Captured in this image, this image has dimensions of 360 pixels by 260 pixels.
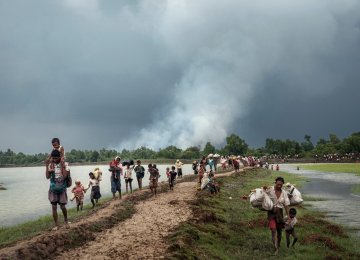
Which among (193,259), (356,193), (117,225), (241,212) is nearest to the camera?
(193,259)

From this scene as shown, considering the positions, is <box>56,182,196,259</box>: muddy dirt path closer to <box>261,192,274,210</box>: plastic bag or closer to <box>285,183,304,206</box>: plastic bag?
<box>261,192,274,210</box>: plastic bag

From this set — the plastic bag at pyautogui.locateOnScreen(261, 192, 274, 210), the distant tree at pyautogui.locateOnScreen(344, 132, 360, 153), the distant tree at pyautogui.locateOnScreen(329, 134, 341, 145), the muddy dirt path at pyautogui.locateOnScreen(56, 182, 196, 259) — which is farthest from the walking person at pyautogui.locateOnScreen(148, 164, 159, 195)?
the distant tree at pyautogui.locateOnScreen(329, 134, 341, 145)

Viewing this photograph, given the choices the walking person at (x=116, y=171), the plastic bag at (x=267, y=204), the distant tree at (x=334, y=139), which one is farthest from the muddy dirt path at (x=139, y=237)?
the distant tree at (x=334, y=139)

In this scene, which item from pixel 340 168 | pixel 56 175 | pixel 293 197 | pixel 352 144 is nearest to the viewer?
pixel 293 197

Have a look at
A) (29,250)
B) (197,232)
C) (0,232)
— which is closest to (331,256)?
(197,232)

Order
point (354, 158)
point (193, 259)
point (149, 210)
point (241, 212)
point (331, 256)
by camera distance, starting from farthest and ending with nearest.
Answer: point (354, 158), point (241, 212), point (149, 210), point (331, 256), point (193, 259)

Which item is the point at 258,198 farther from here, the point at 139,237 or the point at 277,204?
the point at 139,237

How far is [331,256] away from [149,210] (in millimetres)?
10342

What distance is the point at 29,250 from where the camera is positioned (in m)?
12.7

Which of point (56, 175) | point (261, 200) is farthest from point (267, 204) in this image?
point (56, 175)

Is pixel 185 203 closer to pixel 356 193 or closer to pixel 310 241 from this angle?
pixel 310 241

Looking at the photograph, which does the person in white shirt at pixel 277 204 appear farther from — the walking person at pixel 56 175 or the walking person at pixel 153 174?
the walking person at pixel 153 174

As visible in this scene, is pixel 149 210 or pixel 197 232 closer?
pixel 197 232

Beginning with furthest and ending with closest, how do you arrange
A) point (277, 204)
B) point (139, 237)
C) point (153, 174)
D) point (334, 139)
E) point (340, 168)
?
point (334, 139) → point (340, 168) → point (153, 174) → point (139, 237) → point (277, 204)
